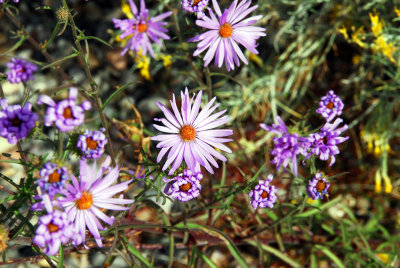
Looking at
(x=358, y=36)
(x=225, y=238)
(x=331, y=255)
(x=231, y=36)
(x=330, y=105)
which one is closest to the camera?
(x=330, y=105)

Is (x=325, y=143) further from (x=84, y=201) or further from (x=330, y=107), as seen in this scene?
(x=84, y=201)

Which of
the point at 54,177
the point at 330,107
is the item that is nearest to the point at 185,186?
the point at 54,177

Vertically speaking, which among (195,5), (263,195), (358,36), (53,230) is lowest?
(53,230)

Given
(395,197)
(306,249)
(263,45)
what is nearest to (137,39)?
(263,45)

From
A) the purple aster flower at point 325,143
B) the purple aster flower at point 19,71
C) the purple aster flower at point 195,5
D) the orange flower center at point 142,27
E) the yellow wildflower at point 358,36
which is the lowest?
the purple aster flower at point 325,143

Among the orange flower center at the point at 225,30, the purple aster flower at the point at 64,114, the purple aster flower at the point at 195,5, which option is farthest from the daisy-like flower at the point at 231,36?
the purple aster flower at the point at 64,114

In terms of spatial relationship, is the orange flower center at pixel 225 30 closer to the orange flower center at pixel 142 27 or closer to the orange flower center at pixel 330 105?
the orange flower center at pixel 142 27

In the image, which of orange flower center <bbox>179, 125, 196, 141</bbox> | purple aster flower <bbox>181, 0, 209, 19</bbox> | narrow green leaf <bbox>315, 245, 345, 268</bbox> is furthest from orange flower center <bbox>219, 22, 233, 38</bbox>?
narrow green leaf <bbox>315, 245, 345, 268</bbox>

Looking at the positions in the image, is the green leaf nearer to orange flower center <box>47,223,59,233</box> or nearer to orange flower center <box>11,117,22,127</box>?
orange flower center <box>47,223,59,233</box>
